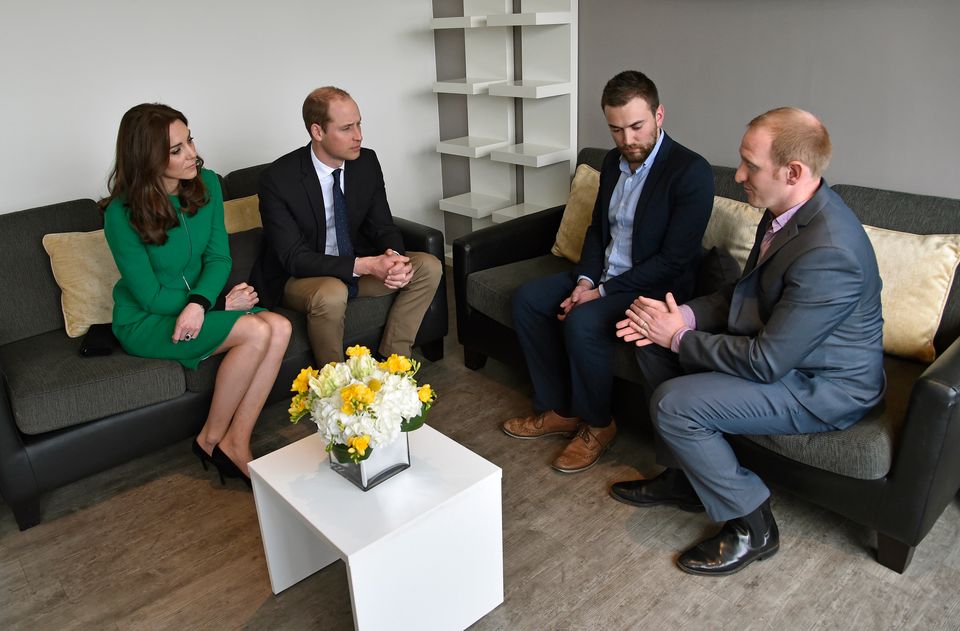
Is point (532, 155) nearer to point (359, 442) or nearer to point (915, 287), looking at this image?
point (915, 287)

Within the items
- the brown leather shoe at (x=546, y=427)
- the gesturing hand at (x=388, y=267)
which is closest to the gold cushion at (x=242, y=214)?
the gesturing hand at (x=388, y=267)

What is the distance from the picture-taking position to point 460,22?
149 inches

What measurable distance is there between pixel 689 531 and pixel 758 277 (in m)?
0.78

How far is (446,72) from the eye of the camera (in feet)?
14.1

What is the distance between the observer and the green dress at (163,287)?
2.56 meters

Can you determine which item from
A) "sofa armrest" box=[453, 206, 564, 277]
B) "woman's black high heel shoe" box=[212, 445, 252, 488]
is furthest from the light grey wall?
"woman's black high heel shoe" box=[212, 445, 252, 488]

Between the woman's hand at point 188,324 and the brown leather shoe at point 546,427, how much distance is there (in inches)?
45.1

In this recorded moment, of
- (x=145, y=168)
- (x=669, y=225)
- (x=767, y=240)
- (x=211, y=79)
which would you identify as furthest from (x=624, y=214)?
(x=211, y=79)

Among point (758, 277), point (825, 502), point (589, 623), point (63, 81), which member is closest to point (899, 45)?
point (758, 277)

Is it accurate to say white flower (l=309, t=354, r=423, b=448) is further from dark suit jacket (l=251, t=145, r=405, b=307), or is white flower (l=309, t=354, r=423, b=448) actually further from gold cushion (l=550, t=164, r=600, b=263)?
gold cushion (l=550, t=164, r=600, b=263)

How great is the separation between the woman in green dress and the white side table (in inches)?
22.8

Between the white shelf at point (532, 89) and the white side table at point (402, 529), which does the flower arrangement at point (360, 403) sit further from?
the white shelf at point (532, 89)

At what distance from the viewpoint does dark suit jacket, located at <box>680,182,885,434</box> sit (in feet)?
6.23

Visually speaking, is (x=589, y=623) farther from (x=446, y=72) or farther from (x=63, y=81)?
(x=446, y=72)
